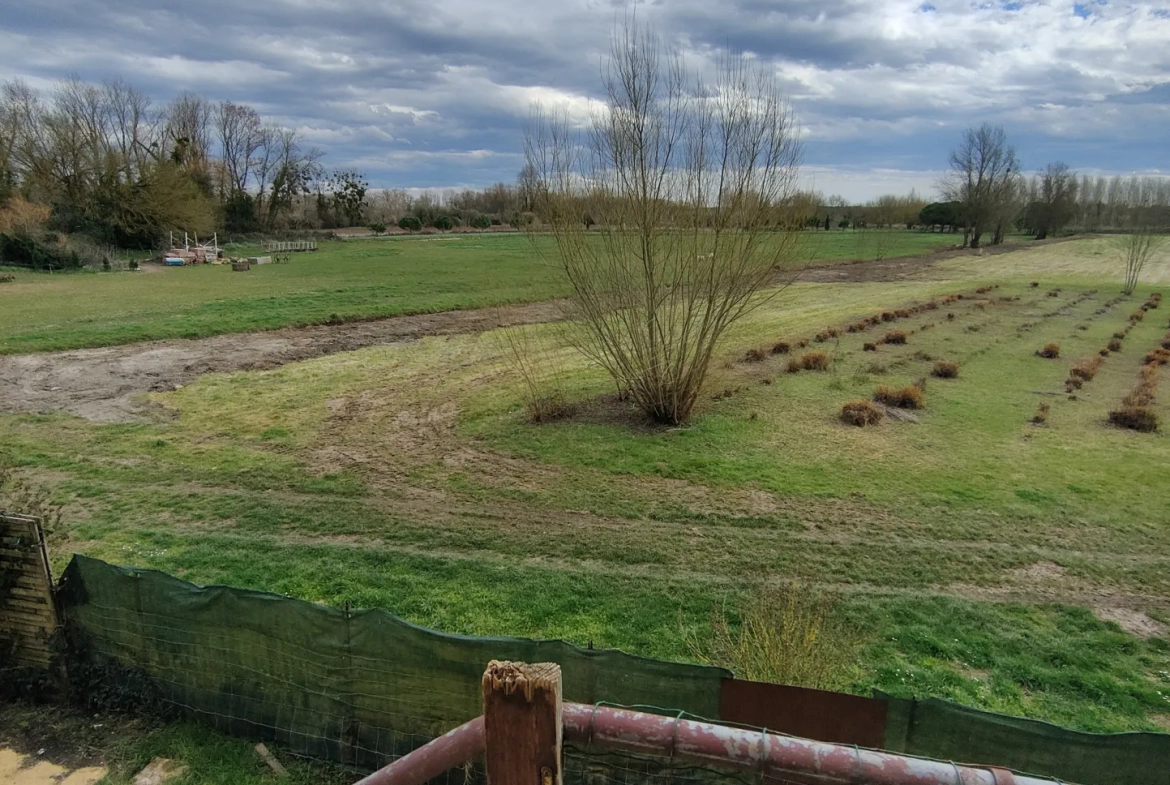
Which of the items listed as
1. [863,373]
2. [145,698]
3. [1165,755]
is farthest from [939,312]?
[145,698]

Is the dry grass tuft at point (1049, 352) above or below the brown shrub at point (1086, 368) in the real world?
above

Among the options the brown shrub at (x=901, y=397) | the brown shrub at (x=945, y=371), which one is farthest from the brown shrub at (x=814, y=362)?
the brown shrub at (x=901, y=397)

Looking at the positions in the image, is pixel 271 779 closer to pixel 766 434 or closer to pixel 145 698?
pixel 145 698

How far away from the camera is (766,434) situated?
11547 millimetres

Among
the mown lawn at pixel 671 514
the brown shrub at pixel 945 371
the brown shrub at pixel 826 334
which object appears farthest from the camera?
the brown shrub at pixel 826 334

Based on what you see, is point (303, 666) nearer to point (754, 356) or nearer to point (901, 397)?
point (901, 397)

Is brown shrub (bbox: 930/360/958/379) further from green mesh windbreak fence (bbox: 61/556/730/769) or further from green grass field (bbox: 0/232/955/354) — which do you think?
green mesh windbreak fence (bbox: 61/556/730/769)

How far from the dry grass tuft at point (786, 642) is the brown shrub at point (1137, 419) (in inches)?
388

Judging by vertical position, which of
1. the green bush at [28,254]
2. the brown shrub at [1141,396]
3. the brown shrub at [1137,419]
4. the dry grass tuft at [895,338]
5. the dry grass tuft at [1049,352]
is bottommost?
the brown shrub at [1137,419]

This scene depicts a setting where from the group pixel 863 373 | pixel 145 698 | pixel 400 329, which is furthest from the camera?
pixel 400 329

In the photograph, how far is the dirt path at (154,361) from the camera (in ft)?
41.8

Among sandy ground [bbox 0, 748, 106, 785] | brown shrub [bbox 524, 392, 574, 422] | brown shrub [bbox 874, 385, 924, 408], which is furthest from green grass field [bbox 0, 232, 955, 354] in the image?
sandy ground [bbox 0, 748, 106, 785]

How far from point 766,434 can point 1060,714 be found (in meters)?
6.71

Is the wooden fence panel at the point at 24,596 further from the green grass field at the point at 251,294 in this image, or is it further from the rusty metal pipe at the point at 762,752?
the green grass field at the point at 251,294
